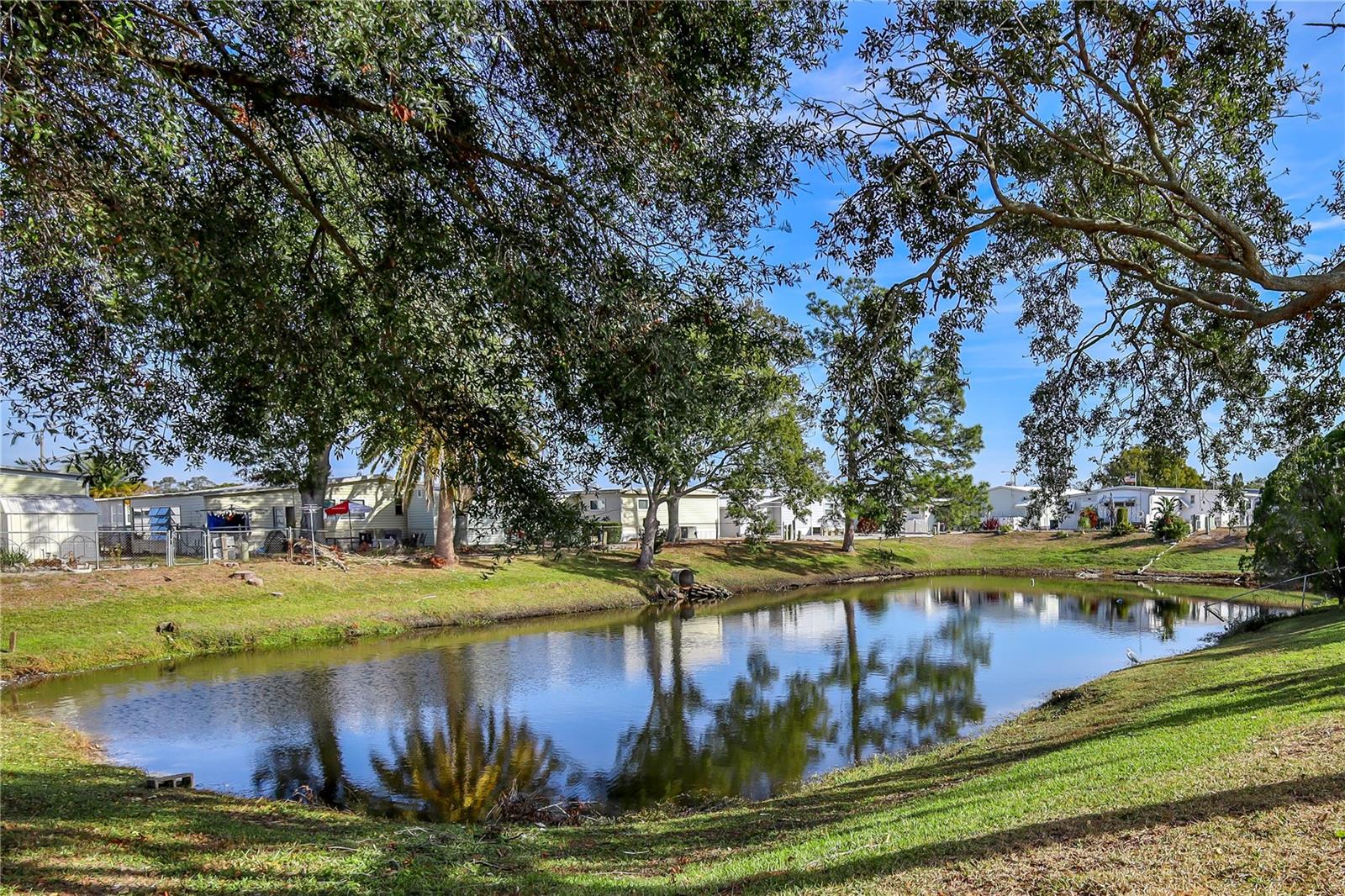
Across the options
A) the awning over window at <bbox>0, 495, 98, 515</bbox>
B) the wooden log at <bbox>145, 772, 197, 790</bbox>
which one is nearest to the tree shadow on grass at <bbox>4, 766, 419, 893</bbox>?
the wooden log at <bbox>145, 772, 197, 790</bbox>

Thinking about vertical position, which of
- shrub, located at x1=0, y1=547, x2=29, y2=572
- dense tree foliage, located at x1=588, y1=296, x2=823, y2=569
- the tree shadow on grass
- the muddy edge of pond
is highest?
dense tree foliage, located at x1=588, y1=296, x2=823, y2=569

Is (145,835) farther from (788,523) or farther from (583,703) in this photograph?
(788,523)

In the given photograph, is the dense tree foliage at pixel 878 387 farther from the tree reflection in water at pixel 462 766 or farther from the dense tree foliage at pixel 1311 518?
the dense tree foliage at pixel 1311 518

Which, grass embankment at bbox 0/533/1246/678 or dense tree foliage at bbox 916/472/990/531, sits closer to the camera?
grass embankment at bbox 0/533/1246/678

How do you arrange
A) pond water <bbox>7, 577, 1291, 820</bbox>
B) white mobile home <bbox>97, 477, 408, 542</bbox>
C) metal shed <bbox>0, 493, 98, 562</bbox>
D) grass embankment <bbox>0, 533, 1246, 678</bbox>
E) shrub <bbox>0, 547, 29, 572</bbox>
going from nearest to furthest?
pond water <bbox>7, 577, 1291, 820</bbox> < grass embankment <bbox>0, 533, 1246, 678</bbox> < shrub <bbox>0, 547, 29, 572</bbox> < metal shed <bbox>0, 493, 98, 562</bbox> < white mobile home <bbox>97, 477, 408, 542</bbox>

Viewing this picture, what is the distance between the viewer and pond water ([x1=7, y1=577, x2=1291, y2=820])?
43.3 feet

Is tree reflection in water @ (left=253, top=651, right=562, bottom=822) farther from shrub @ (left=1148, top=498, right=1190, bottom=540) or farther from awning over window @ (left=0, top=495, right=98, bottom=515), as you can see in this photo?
shrub @ (left=1148, top=498, right=1190, bottom=540)

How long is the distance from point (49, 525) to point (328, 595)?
1060cm

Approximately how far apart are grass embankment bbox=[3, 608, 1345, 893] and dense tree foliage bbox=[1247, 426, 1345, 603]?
13.1 m

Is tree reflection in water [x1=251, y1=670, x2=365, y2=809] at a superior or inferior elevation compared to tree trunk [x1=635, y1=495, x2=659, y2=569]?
inferior

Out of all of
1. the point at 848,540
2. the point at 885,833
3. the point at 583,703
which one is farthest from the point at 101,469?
the point at 848,540

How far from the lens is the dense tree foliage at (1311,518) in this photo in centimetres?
2208

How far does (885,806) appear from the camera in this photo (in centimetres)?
952

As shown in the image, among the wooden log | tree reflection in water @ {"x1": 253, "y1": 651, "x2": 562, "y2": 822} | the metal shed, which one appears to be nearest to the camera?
the wooden log
